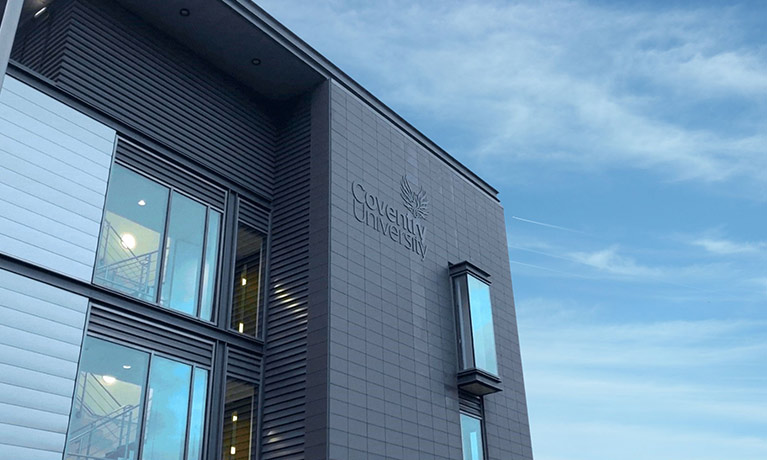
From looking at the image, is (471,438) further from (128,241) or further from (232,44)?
(232,44)

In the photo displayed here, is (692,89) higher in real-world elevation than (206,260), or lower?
higher

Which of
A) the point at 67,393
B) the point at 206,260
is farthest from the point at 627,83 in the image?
the point at 67,393

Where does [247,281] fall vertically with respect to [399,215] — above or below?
below

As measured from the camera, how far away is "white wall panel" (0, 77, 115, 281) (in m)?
12.0

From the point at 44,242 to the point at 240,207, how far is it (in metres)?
5.22

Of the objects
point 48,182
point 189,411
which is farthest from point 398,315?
point 48,182

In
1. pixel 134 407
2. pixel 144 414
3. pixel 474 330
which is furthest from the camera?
pixel 474 330

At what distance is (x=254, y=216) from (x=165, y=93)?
3.40m

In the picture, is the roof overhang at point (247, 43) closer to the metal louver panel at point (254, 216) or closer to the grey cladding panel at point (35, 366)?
the metal louver panel at point (254, 216)

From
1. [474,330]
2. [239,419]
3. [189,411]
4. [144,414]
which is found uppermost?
[474,330]

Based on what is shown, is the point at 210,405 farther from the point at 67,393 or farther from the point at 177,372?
the point at 67,393

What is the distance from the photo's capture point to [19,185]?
12195mm

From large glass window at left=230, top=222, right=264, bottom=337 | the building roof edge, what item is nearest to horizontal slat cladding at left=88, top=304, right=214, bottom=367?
large glass window at left=230, top=222, right=264, bottom=337

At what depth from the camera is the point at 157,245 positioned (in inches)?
577
